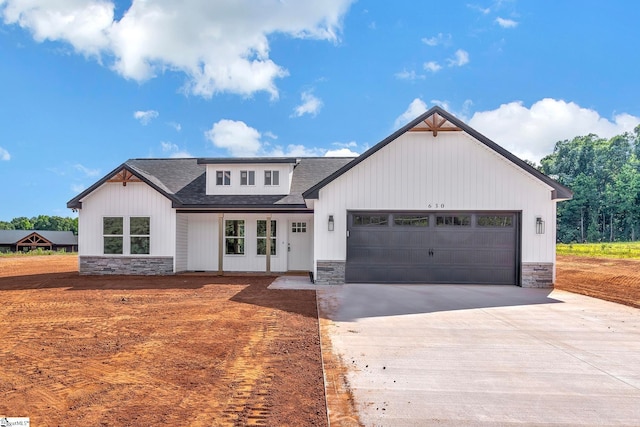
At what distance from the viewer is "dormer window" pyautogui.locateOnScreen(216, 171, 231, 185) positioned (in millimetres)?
14930

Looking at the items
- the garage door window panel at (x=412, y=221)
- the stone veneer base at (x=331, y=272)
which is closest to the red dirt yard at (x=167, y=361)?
the stone veneer base at (x=331, y=272)

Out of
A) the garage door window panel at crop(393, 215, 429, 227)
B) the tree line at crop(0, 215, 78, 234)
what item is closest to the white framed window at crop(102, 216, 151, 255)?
the garage door window panel at crop(393, 215, 429, 227)

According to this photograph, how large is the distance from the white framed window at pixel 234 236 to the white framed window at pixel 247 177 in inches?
69.2

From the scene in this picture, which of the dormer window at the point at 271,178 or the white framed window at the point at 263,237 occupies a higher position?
the dormer window at the point at 271,178

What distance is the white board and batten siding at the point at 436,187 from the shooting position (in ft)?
36.4

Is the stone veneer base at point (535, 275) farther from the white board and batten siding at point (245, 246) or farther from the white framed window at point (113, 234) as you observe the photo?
the white framed window at point (113, 234)

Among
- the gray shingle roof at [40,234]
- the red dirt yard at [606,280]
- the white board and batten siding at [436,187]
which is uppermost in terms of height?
the white board and batten siding at [436,187]

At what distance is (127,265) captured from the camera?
44.9ft

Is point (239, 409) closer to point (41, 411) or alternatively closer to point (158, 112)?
point (41, 411)

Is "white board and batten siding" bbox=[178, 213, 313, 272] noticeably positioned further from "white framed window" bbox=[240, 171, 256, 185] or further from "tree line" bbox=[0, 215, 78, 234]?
"tree line" bbox=[0, 215, 78, 234]

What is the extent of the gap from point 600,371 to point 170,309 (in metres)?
7.98

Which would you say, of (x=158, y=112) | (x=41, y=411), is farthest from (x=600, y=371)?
(x=158, y=112)

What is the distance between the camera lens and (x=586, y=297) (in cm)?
988

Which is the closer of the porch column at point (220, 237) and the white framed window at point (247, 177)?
the porch column at point (220, 237)
